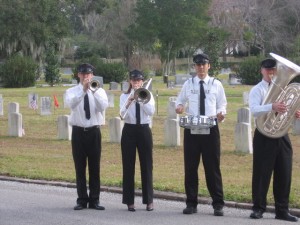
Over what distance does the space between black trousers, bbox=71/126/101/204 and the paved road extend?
0.25 meters

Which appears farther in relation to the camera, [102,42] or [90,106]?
[102,42]

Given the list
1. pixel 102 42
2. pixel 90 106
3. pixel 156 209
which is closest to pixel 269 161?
pixel 156 209

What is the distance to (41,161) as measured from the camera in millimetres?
15273

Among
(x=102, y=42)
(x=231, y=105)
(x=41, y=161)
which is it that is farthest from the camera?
(x=102, y=42)

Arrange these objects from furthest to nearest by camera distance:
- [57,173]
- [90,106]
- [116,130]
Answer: [116,130] < [57,173] < [90,106]

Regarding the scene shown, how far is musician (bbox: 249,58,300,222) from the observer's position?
9.09 m

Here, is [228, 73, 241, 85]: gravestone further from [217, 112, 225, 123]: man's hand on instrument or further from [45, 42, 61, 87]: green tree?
[217, 112, 225, 123]: man's hand on instrument

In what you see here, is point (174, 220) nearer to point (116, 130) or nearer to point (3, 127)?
point (116, 130)

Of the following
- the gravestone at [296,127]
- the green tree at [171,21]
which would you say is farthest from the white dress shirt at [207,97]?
the green tree at [171,21]

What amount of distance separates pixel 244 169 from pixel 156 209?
4068mm

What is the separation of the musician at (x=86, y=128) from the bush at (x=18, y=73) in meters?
41.0

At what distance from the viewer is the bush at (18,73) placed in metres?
50.5

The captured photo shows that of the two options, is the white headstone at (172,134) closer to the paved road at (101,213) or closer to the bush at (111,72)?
the paved road at (101,213)

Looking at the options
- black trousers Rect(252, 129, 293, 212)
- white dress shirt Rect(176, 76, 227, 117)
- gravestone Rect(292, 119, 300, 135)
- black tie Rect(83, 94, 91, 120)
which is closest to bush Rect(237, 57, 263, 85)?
gravestone Rect(292, 119, 300, 135)
